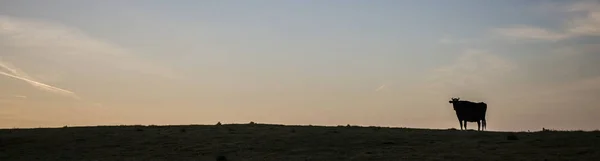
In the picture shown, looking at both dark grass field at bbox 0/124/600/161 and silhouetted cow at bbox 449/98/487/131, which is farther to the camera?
silhouetted cow at bbox 449/98/487/131

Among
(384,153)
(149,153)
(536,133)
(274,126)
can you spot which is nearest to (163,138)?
(149,153)

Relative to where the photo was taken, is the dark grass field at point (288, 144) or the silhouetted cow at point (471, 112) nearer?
the dark grass field at point (288, 144)

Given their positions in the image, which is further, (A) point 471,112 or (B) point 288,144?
(A) point 471,112

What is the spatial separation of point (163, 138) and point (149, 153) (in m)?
5.14

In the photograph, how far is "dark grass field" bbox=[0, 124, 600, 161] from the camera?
34.5 metres

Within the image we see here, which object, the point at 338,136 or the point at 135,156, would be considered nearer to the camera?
Answer: the point at 135,156

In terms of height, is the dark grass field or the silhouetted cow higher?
the silhouetted cow

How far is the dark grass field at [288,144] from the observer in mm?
34531

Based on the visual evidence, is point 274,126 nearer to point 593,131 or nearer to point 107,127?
point 107,127

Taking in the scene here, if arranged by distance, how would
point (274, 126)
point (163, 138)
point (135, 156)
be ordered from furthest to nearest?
point (274, 126), point (163, 138), point (135, 156)

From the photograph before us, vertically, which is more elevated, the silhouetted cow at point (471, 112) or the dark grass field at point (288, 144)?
the silhouetted cow at point (471, 112)

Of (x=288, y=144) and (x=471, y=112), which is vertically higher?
(x=471, y=112)

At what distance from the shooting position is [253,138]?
4209cm

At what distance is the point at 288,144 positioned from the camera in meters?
39.6
